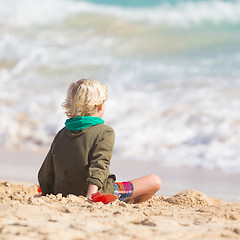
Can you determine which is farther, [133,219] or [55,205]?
[55,205]

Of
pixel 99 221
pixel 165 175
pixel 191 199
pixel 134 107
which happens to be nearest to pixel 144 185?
pixel 191 199

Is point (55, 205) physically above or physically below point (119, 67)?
below

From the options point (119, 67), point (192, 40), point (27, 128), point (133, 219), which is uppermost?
point (192, 40)

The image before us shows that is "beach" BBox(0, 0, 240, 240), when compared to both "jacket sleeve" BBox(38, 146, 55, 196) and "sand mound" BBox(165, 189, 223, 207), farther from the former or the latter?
"jacket sleeve" BBox(38, 146, 55, 196)

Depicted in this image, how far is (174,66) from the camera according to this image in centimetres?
1131

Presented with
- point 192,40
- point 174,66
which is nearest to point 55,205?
point 174,66

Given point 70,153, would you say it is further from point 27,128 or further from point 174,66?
point 174,66

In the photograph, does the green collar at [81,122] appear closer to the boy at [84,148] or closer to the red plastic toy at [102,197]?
the boy at [84,148]

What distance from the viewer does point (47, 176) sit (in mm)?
2834

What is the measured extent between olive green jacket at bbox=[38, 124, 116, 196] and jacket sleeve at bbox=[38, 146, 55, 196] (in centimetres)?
6

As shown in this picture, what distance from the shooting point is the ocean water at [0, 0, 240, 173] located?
6508mm

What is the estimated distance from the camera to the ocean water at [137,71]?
21.4 feet

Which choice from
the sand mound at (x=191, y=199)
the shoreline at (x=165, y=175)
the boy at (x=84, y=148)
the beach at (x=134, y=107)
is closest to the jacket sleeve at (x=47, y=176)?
the boy at (x=84, y=148)

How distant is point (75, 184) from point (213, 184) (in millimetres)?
2183
